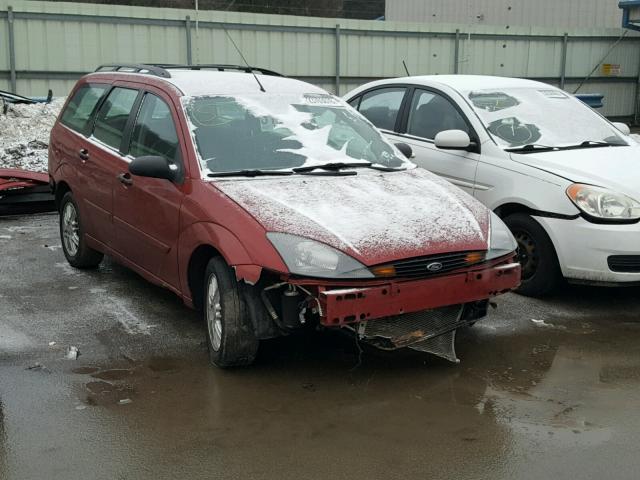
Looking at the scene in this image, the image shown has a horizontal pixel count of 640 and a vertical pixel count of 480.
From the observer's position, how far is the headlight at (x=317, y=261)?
4.16m

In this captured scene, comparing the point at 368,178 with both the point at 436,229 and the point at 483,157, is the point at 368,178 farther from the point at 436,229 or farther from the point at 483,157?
the point at 483,157

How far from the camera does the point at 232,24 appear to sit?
16.9m

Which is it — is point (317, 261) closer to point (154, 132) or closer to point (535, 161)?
point (154, 132)

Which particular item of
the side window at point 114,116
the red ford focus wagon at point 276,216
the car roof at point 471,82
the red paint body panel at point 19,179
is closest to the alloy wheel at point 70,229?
the red ford focus wagon at point 276,216

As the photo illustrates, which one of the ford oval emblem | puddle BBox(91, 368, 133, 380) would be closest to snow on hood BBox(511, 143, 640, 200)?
the ford oval emblem

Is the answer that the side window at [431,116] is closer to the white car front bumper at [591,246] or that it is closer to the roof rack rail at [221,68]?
the white car front bumper at [591,246]

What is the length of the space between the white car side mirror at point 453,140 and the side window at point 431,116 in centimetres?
28

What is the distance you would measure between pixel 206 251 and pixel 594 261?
2789 millimetres

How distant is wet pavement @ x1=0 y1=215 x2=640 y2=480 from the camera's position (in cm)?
359

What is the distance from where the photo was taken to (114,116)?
6176mm

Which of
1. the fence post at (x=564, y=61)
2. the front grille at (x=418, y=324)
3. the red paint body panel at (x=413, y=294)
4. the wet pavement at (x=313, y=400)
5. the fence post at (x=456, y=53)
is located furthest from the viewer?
the fence post at (x=564, y=61)

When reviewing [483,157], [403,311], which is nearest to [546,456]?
[403,311]

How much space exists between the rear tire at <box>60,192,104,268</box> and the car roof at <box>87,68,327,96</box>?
130 centimetres

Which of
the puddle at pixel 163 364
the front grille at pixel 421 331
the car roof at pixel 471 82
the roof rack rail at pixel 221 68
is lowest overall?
the puddle at pixel 163 364
